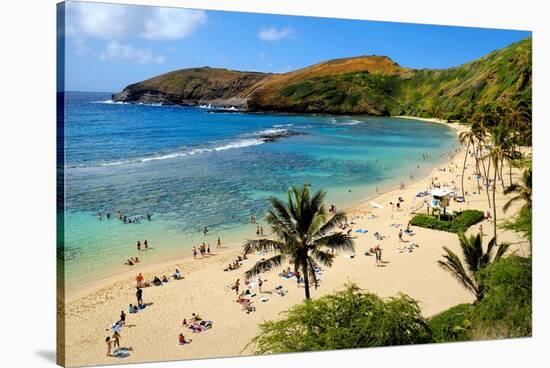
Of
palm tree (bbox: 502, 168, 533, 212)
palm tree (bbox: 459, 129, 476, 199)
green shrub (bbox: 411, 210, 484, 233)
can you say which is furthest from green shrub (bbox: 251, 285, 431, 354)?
palm tree (bbox: 459, 129, 476, 199)

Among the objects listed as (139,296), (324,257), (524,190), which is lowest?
(139,296)

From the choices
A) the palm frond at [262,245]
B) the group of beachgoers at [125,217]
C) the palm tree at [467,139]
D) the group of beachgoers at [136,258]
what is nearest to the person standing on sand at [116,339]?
the group of beachgoers at [125,217]

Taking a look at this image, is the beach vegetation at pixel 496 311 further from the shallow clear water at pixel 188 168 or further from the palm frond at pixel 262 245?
the shallow clear water at pixel 188 168

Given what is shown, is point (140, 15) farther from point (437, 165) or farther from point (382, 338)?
point (437, 165)

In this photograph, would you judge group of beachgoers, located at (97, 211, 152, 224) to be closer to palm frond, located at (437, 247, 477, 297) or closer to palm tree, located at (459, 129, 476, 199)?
palm frond, located at (437, 247, 477, 297)

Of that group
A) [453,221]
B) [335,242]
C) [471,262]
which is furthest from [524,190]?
[335,242]

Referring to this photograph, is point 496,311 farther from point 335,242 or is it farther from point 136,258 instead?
point 136,258

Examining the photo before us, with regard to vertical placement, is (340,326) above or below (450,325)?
above
